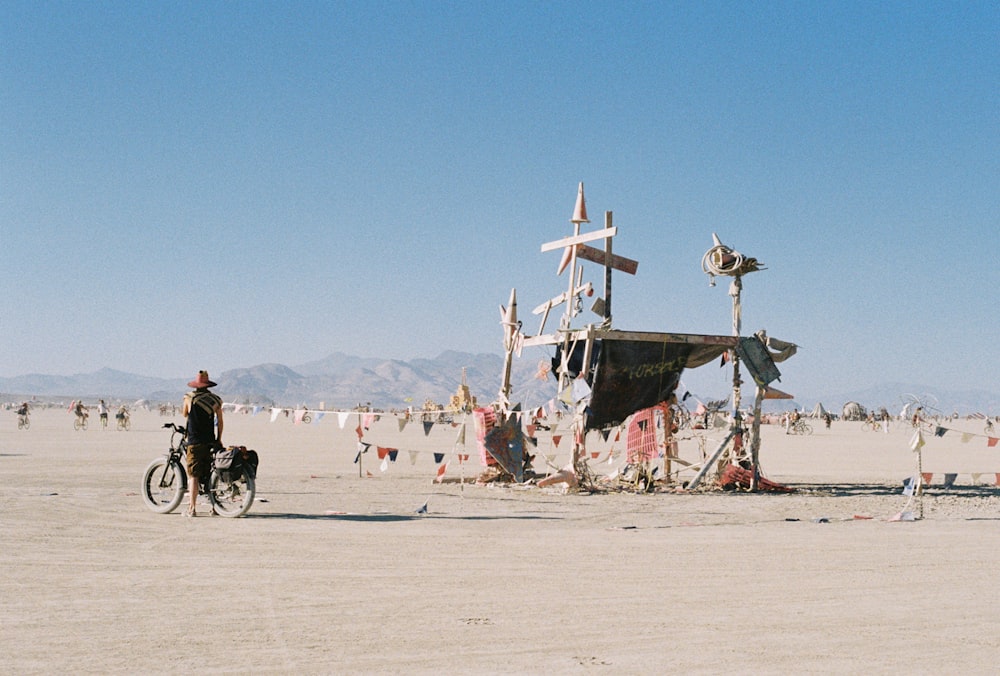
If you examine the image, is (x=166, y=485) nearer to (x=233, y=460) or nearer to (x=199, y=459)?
(x=199, y=459)

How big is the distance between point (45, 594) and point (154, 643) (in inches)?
71.8

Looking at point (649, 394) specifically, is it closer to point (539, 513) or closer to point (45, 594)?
point (539, 513)

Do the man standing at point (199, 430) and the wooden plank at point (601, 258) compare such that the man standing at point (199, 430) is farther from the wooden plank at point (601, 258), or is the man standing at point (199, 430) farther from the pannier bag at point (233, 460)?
the wooden plank at point (601, 258)

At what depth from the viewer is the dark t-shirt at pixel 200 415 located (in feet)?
36.7

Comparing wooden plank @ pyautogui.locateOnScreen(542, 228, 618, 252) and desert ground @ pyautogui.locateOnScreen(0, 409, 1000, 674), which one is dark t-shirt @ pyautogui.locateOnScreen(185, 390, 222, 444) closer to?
desert ground @ pyautogui.locateOnScreen(0, 409, 1000, 674)

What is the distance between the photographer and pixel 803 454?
1260 inches

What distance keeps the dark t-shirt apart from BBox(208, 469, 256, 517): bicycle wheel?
0.50 metres

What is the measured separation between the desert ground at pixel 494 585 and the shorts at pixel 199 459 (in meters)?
0.59

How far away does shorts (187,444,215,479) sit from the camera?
36.8 ft

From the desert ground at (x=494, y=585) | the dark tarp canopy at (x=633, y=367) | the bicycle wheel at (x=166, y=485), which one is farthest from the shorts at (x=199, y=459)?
the dark tarp canopy at (x=633, y=367)

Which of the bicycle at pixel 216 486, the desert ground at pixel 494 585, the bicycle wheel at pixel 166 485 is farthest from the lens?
the bicycle wheel at pixel 166 485

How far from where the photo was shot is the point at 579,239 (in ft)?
52.9

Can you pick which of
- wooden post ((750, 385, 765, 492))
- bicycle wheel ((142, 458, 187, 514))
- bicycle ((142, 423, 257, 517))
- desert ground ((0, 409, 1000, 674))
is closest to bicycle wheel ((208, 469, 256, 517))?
bicycle ((142, 423, 257, 517))

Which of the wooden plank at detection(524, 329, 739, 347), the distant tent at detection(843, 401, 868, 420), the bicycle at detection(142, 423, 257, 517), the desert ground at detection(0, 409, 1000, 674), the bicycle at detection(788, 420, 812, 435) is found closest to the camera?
the desert ground at detection(0, 409, 1000, 674)
